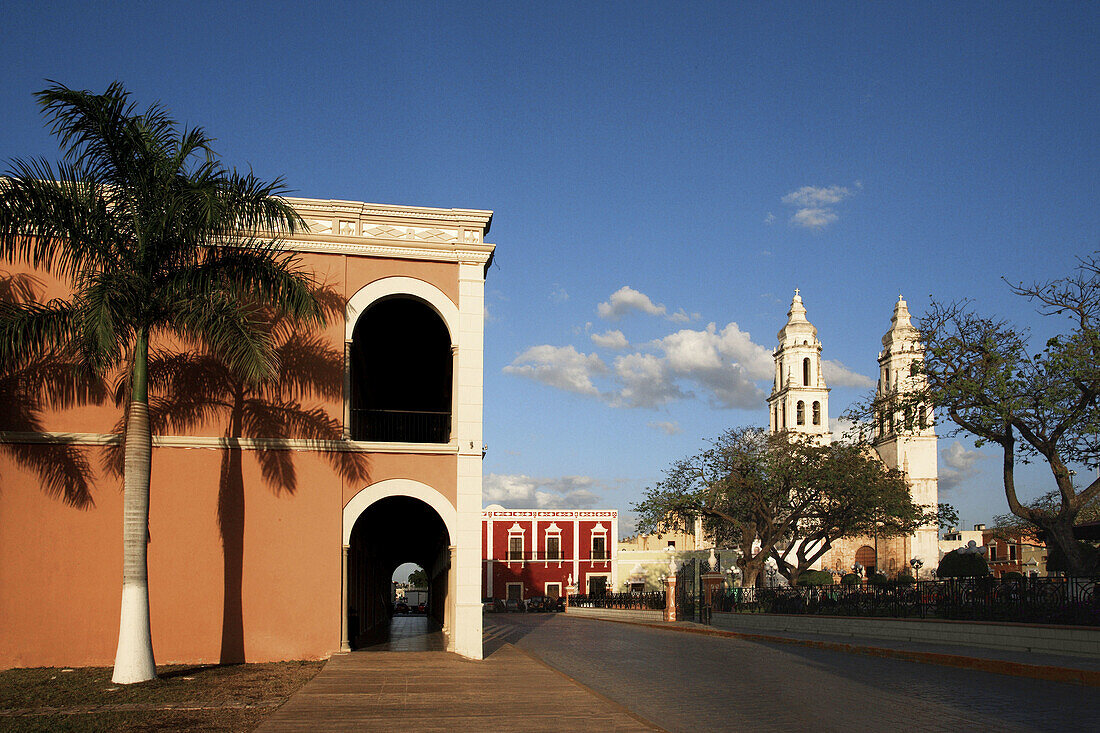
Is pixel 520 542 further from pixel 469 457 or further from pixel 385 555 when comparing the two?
pixel 469 457

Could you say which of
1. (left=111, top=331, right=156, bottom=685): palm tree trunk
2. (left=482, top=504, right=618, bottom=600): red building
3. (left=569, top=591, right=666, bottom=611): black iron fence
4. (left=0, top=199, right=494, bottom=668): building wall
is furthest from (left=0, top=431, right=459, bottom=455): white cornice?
(left=482, top=504, right=618, bottom=600): red building

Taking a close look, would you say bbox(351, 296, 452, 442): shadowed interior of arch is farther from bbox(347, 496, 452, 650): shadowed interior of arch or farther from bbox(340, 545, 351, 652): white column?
bbox(340, 545, 351, 652): white column

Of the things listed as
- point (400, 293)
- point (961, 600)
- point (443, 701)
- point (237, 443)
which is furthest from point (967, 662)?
point (237, 443)

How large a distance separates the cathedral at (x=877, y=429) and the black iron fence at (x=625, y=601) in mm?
23546

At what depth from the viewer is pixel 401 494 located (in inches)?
602

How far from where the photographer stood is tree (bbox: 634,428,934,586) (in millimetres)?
35562

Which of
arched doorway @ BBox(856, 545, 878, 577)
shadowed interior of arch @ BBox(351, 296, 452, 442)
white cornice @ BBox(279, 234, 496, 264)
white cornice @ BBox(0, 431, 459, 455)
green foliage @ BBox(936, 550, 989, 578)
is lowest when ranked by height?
arched doorway @ BBox(856, 545, 878, 577)

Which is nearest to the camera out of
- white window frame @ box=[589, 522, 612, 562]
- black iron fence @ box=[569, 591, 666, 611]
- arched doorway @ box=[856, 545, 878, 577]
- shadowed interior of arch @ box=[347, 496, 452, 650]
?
shadowed interior of arch @ box=[347, 496, 452, 650]

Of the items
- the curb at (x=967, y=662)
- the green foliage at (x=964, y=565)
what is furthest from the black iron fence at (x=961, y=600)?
the green foliage at (x=964, y=565)

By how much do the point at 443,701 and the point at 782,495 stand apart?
91.3 feet

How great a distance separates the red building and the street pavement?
4187 centimetres

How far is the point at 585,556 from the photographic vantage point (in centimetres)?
6100

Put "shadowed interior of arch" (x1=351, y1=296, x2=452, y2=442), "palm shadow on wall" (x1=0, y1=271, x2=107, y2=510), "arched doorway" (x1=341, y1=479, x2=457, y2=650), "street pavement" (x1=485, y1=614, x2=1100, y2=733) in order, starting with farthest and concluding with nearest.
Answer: "shadowed interior of arch" (x1=351, y1=296, x2=452, y2=442)
"arched doorway" (x1=341, y1=479, x2=457, y2=650)
"palm shadow on wall" (x1=0, y1=271, x2=107, y2=510)
"street pavement" (x1=485, y1=614, x2=1100, y2=733)

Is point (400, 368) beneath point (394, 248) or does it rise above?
beneath
